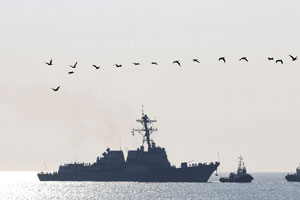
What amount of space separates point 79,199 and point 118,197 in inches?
293

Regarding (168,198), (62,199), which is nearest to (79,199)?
(62,199)

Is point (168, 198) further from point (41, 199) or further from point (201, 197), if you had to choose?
point (41, 199)

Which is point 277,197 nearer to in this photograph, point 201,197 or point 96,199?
point 201,197

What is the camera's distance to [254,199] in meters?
184

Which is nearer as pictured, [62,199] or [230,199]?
[230,199]

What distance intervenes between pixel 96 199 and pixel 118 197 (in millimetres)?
4885

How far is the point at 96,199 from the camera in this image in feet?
628

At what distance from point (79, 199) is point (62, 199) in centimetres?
368

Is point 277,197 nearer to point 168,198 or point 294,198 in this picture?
point 294,198

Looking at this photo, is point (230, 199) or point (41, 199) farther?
point (41, 199)

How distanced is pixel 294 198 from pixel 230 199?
13312 millimetres

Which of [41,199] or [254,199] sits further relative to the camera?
[41,199]

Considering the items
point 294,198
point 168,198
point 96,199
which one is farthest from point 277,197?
point 96,199

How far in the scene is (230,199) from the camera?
183500mm
